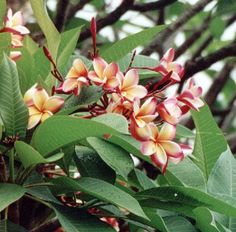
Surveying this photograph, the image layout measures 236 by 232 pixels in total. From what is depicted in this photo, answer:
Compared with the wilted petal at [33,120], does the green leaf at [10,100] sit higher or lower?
higher

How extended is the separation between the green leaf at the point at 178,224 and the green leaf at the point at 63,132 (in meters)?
0.23

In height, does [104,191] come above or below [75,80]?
below

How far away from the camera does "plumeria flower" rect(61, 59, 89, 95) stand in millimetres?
956

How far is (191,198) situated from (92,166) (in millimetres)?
158

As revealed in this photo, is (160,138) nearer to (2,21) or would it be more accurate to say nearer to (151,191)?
(151,191)

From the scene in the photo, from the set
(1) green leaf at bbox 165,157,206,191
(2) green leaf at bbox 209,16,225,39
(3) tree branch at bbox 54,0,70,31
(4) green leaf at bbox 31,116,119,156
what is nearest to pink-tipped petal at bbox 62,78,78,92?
(4) green leaf at bbox 31,116,119,156

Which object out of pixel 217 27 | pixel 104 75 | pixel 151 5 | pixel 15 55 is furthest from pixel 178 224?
pixel 217 27

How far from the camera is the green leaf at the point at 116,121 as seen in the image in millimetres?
830

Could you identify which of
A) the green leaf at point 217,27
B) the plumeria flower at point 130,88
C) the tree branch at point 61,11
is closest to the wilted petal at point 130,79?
the plumeria flower at point 130,88

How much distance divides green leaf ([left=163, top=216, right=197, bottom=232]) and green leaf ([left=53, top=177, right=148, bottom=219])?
0.49 ft

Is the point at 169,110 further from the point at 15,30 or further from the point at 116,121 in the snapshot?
the point at 15,30

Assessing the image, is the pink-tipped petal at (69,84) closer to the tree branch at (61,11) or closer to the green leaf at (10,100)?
the green leaf at (10,100)

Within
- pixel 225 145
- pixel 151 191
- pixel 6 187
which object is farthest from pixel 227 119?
pixel 6 187

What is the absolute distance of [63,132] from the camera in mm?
856
